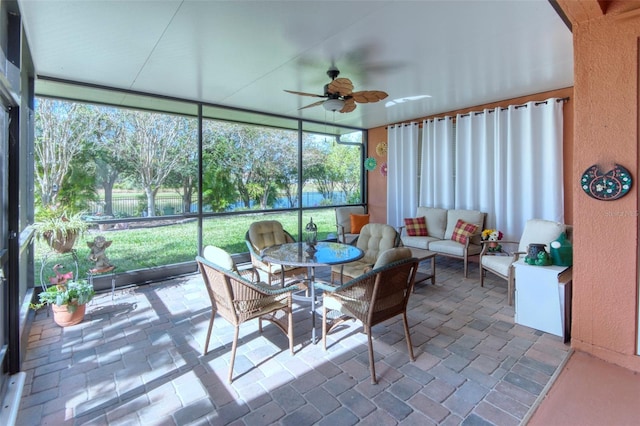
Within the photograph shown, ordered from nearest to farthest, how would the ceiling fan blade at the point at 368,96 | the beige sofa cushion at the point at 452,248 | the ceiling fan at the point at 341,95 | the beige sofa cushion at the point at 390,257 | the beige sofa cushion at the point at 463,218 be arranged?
the beige sofa cushion at the point at 390,257 → the ceiling fan at the point at 341,95 → the ceiling fan blade at the point at 368,96 → the beige sofa cushion at the point at 452,248 → the beige sofa cushion at the point at 463,218

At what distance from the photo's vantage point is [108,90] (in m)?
3.92

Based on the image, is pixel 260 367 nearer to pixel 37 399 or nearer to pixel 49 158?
pixel 37 399

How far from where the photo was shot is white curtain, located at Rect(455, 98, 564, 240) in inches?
166

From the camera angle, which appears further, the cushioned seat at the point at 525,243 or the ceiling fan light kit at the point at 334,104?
the cushioned seat at the point at 525,243

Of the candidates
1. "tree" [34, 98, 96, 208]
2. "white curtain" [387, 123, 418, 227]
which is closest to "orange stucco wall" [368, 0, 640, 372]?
"white curtain" [387, 123, 418, 227]

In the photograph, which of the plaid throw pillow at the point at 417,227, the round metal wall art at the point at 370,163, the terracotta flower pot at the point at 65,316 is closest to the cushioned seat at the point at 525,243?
the plaid throw pillow at the point at 417,227

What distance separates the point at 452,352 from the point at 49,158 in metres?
4.95

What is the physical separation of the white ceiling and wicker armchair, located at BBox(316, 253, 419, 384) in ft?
6.01

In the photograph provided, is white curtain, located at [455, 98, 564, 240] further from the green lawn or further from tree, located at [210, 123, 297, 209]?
the green lawn

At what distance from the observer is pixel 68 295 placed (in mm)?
2932

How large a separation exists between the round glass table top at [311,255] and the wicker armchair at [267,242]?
0.26 m

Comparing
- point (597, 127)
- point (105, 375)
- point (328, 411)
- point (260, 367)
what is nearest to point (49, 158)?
point (105, 375)

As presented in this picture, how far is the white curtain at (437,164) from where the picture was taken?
5.38 m

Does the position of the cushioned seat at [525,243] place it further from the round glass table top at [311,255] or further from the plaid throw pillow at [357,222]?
the plaid throw pillow at [357,222]
